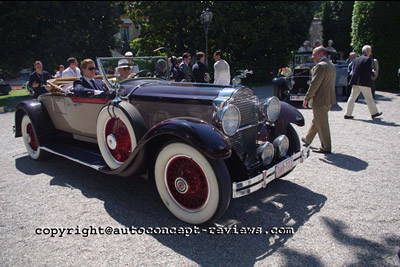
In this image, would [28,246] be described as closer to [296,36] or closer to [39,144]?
[39,144]

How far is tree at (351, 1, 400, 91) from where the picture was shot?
1227cm

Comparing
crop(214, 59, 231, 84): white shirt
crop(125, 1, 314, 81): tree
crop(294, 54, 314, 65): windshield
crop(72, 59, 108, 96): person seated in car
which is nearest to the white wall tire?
crop(72, 59, 108, 96): person seated in car

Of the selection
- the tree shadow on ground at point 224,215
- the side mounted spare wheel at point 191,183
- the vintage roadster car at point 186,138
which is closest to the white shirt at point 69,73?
the vintage roadster car at point 186,138

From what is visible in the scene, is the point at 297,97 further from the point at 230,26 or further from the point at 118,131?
the point at 230,26

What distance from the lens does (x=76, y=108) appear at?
4469 mm

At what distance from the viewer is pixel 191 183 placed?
2883 mm

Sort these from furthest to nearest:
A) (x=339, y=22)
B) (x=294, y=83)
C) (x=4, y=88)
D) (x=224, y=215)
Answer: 1. (x=339, y=22)
2. (x=4, y=88)
3. (x=294, y=83)
4. (x=224, y=215)

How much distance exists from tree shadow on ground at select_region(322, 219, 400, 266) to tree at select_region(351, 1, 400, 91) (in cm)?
1243

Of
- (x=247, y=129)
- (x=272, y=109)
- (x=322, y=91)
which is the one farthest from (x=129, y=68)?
(x=322, y=91)

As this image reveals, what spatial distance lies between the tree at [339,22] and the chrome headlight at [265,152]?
2437cm

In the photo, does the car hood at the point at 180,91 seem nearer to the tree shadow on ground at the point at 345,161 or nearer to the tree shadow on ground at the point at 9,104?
the tree shadow on ground at the point at 345,161

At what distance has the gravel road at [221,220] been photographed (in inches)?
97.0

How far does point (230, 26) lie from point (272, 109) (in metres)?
15.2

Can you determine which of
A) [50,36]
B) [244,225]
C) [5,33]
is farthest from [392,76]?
[5,33]
